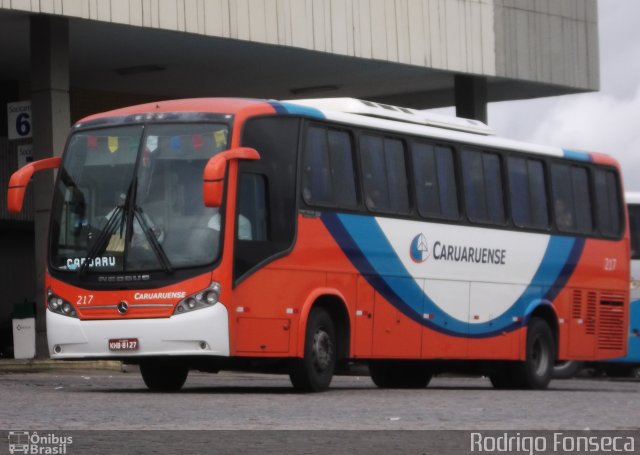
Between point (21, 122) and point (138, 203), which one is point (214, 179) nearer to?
point (138, 203)

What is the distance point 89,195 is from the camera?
18375 millimetres

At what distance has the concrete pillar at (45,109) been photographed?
2821 centimetres

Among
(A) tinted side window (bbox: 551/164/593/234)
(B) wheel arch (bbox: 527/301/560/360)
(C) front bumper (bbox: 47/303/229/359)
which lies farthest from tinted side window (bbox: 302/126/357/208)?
(A) tinted side window (bbox: 551/164/593/234)

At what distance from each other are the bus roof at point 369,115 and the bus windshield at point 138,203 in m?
0.31

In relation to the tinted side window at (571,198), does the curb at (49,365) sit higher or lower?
lower

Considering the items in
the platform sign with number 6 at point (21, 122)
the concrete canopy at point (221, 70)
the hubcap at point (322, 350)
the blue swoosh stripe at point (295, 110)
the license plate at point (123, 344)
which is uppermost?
the concrete canopy at point (221, 70)

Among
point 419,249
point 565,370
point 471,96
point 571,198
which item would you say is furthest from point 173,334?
point 471,96

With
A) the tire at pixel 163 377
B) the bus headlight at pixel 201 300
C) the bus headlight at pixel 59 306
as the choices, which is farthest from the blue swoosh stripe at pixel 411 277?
the bus headlight at pixel 59 306

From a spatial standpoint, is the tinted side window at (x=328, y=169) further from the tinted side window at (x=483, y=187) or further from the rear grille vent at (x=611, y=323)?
the rear grille vent at (x=611, y=323)

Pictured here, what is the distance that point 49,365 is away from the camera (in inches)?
1030

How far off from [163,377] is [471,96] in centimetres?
1765

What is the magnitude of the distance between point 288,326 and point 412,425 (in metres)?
5.16

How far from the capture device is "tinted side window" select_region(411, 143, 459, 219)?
20922 millimetres

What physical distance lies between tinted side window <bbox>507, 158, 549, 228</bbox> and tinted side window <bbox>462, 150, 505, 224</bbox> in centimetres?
29
